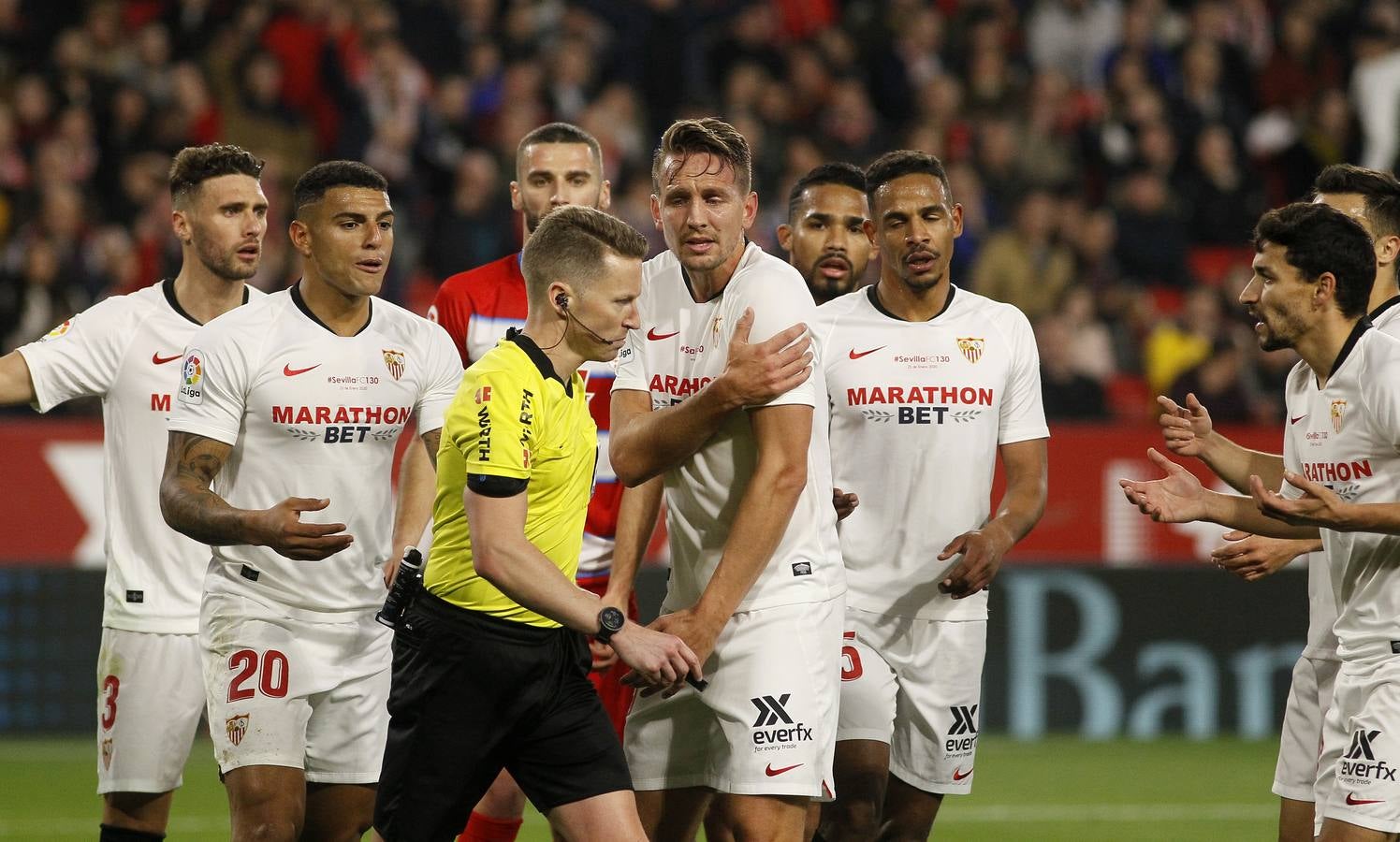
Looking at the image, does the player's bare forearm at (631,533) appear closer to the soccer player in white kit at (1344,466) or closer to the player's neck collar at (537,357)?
the player's neck collar at (537,357)

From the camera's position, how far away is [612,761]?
525cm

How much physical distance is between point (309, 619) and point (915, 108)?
11724mm

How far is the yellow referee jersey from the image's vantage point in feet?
16.5

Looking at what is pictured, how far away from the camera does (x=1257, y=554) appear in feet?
21.0

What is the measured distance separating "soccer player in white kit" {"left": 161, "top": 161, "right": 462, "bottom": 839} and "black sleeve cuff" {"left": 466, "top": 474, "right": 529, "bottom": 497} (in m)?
1.06

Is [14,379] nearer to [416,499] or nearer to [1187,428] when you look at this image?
[416,499]

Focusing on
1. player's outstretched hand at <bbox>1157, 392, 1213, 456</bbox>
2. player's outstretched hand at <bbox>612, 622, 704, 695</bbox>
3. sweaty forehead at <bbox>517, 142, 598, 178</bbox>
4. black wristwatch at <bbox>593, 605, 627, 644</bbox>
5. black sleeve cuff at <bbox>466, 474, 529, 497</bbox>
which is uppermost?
sweaty forehead at <bbox>517, 142, 598, 178</bbox>

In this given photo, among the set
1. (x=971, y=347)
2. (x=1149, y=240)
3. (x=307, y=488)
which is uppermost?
(x=1149, y=240)

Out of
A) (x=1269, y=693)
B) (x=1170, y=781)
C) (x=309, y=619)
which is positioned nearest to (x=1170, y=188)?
(x=1269, y=693)

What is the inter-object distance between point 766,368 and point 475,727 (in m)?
1.35

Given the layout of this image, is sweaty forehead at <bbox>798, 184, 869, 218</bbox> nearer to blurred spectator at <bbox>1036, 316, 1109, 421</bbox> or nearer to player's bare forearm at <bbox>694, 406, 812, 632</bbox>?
player's bare forearm at <bbox>694, 406, 812, 632</bbox>

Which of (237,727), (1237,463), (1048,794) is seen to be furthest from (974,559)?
(1048,794)

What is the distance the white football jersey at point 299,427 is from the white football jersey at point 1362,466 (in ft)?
10.4

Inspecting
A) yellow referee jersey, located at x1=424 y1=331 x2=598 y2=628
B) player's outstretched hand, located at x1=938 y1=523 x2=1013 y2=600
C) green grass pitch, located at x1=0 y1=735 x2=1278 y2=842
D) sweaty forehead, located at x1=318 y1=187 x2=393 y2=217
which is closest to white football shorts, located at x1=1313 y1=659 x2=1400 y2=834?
player's outstretched hand, located at x1=938 y1=523 x2=1013 y2=600
